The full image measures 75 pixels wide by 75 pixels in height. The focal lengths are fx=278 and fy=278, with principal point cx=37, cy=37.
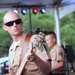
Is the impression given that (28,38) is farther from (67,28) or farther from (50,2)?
(67,28)

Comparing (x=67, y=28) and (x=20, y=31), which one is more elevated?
(x=67, y=28)

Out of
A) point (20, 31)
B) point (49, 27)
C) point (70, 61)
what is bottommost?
point (70, 61)

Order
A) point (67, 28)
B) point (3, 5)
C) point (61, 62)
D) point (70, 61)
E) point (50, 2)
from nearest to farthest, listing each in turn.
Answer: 1. point (61, 62)
2. point (70, 61)
3. point (3, 5)
4. point (50, 2)
5. point (67, 28)

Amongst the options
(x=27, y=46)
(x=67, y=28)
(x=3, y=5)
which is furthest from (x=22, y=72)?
(x=67, y=28)

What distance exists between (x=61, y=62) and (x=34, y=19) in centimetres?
915

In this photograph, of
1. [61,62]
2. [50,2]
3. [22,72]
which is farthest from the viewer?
[50,2]

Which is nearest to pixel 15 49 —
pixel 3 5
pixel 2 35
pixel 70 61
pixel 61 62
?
pixel 61 62

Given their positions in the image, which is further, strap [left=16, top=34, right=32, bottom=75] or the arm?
strap [left=16, top=34, right=32, bottom=75]

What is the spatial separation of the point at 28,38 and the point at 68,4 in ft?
→ 20.3

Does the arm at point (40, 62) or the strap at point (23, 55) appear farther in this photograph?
the strap at point (23, 55)

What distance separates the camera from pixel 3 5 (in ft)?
24.9

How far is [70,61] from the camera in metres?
6.09

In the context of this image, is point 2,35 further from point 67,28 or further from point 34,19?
point 67,28

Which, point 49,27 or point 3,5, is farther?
point 49,27
